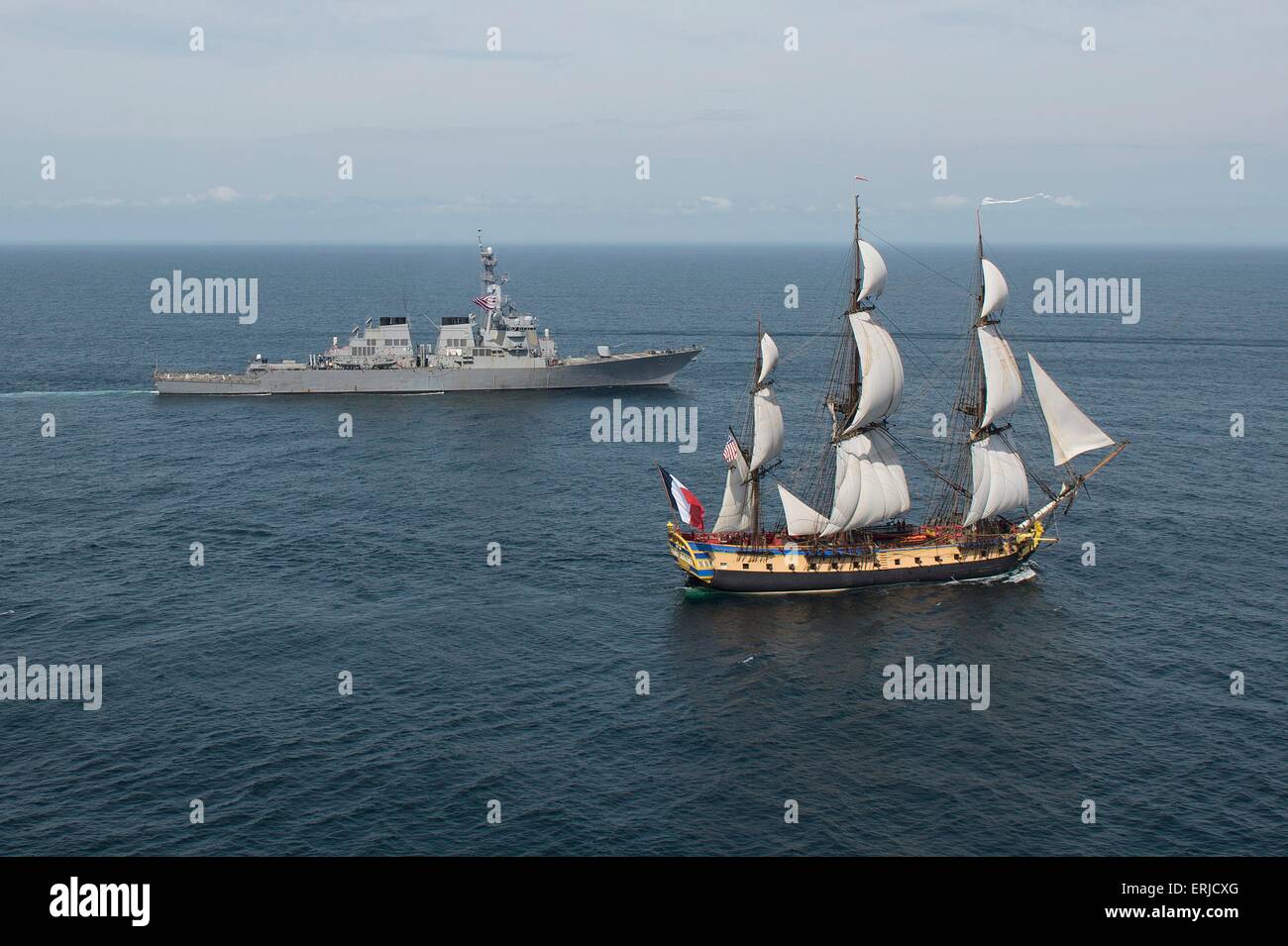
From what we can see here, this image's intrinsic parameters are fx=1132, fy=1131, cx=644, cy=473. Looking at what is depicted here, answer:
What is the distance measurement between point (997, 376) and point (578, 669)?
40524 millimetres

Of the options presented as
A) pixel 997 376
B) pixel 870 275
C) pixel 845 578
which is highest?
pixel 870 275

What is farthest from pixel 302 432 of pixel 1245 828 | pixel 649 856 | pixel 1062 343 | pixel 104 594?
pixel 1062 343

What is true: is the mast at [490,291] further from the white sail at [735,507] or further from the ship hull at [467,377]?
the white sail at [735,507]

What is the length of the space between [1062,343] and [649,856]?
523 feet

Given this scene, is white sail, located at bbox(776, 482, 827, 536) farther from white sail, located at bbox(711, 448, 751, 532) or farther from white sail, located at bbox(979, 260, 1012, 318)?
white sail, located at bbox(979, 260, 1012, 318)

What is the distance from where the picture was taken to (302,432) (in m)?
130

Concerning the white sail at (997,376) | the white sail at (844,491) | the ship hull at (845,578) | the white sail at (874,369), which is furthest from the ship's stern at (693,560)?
the white sail at (997,376)

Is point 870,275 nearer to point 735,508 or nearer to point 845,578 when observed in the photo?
point 735,508

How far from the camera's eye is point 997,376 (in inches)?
3374

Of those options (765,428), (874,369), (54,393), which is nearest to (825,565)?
(765,428)

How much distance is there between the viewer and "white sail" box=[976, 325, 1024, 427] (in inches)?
3371

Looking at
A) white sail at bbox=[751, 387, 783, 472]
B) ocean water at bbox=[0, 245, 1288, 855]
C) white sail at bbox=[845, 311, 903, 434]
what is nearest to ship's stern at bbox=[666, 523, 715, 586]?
ocean water at bbox=[0, 245, 1288, 855]

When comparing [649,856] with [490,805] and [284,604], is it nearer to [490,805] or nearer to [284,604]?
[490,805]

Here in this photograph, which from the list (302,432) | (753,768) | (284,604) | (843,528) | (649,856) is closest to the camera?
(649,856)
